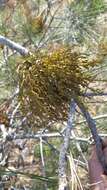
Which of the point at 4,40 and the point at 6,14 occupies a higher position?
the point at 6,14

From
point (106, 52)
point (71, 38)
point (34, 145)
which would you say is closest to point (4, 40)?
point (106, 52)

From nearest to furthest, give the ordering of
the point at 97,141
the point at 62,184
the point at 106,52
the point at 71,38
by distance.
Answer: the point at 62,184
the point at 97,141
the point at 106,52
the point at 71,38

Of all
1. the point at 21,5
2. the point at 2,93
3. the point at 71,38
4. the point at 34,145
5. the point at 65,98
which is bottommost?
the point at 65,98

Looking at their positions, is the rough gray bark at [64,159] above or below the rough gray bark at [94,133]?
below

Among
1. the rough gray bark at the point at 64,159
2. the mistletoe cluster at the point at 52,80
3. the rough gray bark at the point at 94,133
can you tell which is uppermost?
the mistletoe cluster at the point at 52,80

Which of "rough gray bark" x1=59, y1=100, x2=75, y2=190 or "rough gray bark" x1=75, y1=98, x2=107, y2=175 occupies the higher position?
"rough gray bark" x1=75, y1=98, x2=107, y2=175

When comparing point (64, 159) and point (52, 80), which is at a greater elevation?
point (52, 80)

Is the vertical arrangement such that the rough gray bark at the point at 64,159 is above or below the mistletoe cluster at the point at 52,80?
below

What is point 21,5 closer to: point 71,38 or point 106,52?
point 71,38

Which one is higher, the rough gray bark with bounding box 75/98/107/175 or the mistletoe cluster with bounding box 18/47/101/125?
the mistletoe cluster with bounding box 18/47/101/125

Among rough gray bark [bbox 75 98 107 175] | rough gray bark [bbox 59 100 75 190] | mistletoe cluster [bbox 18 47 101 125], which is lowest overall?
rough gray bark [bbox 59 100 75 190]

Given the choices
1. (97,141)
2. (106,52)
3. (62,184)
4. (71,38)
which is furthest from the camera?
(71,38)
